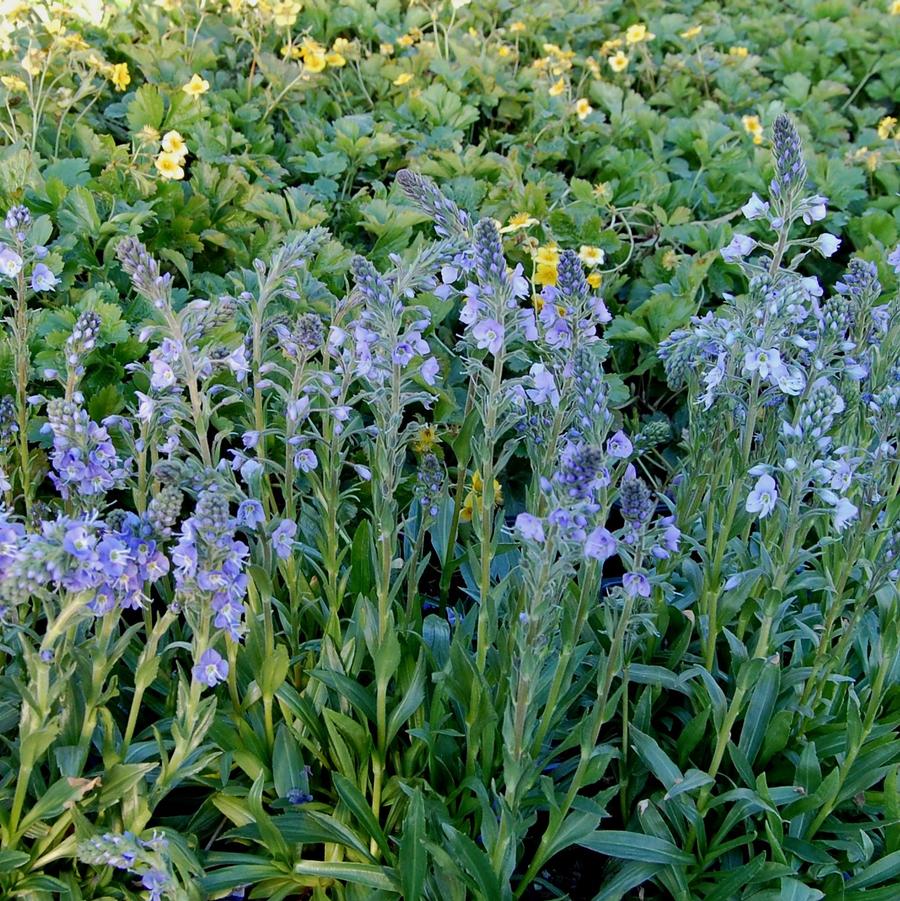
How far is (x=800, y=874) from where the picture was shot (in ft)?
8.87

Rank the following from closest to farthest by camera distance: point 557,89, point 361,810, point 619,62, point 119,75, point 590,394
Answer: point 590,394 → point 361,810 → point 119,75 → point 557,89 → point 619,62

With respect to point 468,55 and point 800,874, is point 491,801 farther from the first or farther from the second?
point 468,55

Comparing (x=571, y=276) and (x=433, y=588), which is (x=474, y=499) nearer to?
(x=433, y=588)

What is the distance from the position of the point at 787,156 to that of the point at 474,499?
1.32 metres

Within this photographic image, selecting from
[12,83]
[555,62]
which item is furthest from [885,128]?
[12,83]

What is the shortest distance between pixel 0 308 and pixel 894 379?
2.88 metres

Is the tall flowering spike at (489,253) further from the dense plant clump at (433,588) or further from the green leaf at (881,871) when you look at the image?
the green leaf at (881,871)

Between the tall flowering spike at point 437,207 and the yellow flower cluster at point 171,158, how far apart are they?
203cm

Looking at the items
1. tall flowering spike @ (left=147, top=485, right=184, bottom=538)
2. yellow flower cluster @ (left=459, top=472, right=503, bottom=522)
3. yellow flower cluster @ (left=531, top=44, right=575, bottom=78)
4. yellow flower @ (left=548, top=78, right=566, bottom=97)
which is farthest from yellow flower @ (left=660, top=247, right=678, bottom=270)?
tall flowering spike @ (left=147, top=485, right=184, bottom=538)

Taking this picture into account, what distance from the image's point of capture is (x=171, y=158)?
4.36 metres

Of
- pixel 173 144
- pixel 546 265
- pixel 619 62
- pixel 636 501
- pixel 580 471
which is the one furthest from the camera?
pixel 619 62

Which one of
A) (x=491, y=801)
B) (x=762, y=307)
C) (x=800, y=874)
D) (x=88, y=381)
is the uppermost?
(x=762, y=307)

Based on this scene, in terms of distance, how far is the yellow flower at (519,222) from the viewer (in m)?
4.24

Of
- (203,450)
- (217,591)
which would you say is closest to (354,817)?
(217,591)
